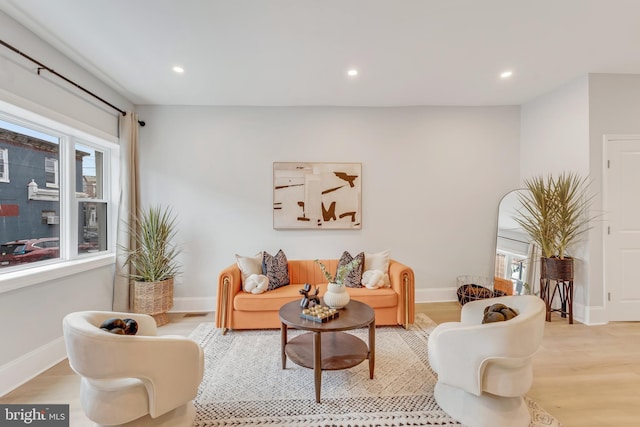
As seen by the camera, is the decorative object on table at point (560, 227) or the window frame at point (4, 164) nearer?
the window frame at point (4, 164)

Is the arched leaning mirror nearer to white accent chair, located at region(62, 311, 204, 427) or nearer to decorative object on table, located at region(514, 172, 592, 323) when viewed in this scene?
decorative object on table, located at region(514, 172, 592, 323)

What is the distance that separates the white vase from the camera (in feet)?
7.86

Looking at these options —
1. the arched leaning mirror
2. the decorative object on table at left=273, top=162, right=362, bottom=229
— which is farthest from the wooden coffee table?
the arched leaning mirror

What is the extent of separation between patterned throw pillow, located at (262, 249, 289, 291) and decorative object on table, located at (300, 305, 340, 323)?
1108 mm

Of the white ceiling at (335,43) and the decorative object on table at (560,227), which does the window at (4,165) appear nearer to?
the white ceiling at (335,43)

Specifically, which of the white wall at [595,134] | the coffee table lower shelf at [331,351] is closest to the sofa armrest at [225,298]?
the coffee table lower shelf at [331,351]

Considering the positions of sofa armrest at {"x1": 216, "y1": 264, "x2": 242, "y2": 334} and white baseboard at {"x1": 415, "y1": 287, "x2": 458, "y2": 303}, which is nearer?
sofa armrest at {"x1": 216, "y1": 264, "x2": 242, "y2": 334}

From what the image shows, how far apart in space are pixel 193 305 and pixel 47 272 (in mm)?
1724

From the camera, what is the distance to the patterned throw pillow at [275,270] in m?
3.33

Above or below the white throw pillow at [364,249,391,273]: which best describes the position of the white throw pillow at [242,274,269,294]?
below

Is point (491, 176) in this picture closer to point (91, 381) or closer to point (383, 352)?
point (383, 352)

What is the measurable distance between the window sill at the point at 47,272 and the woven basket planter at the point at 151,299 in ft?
1.57

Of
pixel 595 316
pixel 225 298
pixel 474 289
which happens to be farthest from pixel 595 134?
pixel 225 298

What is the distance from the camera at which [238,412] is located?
187 cm
